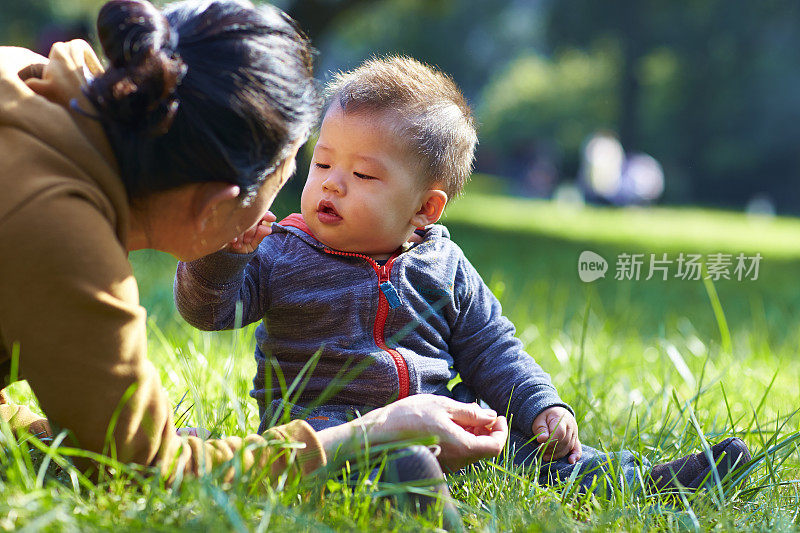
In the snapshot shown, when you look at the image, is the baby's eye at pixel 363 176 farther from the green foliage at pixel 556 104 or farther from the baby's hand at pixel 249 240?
the green foliage at pixel 556 104

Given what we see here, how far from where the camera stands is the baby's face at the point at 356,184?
2.15 meters

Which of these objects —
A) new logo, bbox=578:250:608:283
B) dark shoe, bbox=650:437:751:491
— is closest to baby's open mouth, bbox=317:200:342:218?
dark shoe, bbox=650:437:751:491

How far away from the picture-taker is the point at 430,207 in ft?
7.53

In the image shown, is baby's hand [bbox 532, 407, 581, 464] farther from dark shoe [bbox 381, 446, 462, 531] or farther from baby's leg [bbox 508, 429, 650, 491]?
dark shoe [bbox 381, 446, 462, 531]

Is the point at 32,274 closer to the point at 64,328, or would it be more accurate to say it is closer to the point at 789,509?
the point at 64,328

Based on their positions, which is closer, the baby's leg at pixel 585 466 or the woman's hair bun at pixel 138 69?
the woman's hair bun at pixel 138 69

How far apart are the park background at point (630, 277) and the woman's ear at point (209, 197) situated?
0.33m

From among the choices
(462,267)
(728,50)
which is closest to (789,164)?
(728,50)

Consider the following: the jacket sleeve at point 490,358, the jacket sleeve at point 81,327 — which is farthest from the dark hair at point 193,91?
the jacket sleeve at point 490,358

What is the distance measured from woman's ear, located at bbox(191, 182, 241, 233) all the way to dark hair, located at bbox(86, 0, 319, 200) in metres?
0.02

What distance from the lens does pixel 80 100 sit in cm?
154

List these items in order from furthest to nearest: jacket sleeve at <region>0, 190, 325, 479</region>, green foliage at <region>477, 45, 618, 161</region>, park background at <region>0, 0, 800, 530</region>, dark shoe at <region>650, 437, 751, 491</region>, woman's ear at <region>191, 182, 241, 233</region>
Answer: green foliage at <region>477, 45, 618, 161</region>, dark shoe at <region>650, 437, 751, 491</region>, park background at <region>0, 0, 800, 530</region>, woman's ear at <region>191, 182, 241, 233</region>, jacket sleeve at <region>0, 190, 325, 479</region>

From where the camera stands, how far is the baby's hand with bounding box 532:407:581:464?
212cm

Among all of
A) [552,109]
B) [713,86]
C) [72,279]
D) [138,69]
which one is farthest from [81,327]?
[552,109]
